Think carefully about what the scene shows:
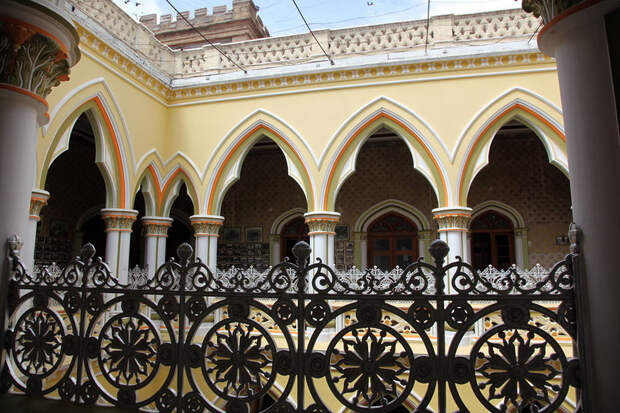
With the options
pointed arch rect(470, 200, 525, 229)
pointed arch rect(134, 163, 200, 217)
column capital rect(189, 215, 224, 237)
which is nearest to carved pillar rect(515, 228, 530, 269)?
pointed arch rect(470, 200, 525, 229)

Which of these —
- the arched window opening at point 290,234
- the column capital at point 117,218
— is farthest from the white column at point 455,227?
the column capital at point 117,218

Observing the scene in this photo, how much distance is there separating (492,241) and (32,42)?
10574 mm

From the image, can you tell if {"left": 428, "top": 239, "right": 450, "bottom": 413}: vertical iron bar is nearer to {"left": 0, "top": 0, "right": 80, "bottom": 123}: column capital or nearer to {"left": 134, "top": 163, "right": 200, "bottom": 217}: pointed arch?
{"left": 0, "top": 0, "right": 80, "bottom": 123}: column capital

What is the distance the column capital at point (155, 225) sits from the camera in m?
9.07

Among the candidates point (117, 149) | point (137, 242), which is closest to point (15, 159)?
point (117, 149)

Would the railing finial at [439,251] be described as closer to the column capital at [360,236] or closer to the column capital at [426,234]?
the column capital at [426,234]

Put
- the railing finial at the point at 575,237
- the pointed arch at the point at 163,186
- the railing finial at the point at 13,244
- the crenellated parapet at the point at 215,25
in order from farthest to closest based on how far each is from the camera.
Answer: the crenellated parapet at the point at 215,25 → the pointed arch at the point at 163,186 → the railing finial at the point at 13,244 → the railing finial at the point at 575,237

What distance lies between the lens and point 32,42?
2518 mm

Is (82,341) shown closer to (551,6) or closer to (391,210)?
(551,6)

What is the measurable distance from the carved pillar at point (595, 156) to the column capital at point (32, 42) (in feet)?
8.28

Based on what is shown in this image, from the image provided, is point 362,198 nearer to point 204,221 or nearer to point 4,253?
point 204,221

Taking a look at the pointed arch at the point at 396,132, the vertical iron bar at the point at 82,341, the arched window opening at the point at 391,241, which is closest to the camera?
the vertical iron bar at the point at 82,341

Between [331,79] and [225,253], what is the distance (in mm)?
5872

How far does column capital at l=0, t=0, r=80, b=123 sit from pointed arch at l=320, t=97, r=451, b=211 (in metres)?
6.05
